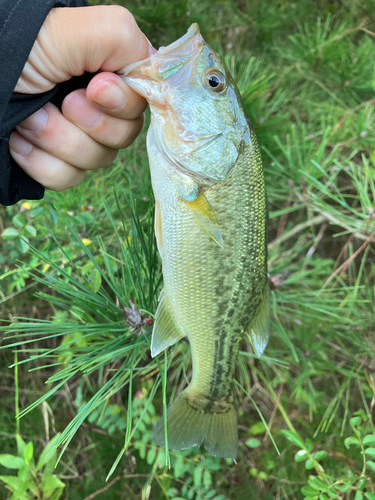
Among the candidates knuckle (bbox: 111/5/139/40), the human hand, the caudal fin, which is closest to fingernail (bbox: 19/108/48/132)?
the human hand

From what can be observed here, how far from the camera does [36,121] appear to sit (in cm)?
80

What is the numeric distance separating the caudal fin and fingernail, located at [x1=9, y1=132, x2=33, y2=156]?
0.87 meters

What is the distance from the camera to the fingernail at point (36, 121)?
79cm

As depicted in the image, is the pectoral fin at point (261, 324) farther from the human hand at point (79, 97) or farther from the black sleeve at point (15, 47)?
the black sleeve at point (15, 47)

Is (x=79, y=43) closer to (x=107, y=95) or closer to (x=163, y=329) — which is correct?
(x=107, y=95)

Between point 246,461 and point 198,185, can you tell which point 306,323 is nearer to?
point 246,461

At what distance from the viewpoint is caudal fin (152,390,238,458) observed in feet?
2.91

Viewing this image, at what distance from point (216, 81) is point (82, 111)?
36cm

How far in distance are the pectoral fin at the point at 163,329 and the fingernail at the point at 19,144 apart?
560 millimetres

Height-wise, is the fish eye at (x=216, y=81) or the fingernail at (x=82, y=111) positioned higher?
the fish eye at (x=216, y=81)

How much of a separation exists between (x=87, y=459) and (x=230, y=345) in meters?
1.22

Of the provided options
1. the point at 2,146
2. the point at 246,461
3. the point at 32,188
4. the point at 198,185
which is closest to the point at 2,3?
the point at 2,146

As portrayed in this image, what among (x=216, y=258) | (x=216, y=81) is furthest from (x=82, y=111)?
(x=216, y=258)

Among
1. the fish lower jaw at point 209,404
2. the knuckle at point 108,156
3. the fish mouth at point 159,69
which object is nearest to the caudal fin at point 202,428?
the fish lower jaw at point 209,404
